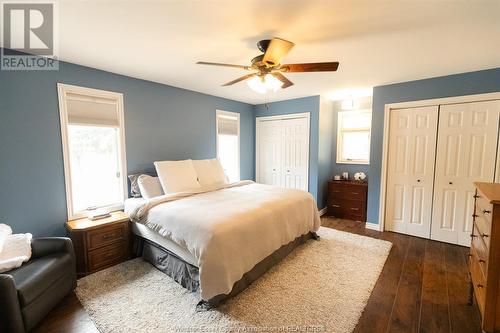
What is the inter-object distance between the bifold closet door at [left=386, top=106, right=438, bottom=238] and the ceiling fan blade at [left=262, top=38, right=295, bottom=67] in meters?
2.57

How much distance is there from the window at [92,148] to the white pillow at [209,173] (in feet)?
3.54

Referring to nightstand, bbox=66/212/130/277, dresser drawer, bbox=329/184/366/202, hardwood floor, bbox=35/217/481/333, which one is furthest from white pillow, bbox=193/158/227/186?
dresser drawer, bbox=329/184/366/202

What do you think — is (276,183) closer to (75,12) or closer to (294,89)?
(294,89)

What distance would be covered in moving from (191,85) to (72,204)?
2347 millimetres

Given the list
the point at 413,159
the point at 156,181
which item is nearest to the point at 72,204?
the point at 156,181

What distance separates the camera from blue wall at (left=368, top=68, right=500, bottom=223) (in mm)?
2908

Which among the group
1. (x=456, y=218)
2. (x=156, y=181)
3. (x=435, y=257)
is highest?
(x=156, y=181)

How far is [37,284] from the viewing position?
168 centimetres

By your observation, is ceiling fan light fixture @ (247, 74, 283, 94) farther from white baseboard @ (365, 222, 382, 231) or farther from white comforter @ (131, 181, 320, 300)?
white baseboard @ (365, 222, 382, 231)

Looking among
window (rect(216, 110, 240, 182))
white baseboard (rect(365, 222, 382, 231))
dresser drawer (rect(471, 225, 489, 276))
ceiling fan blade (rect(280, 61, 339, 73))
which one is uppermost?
ceiling fan blade (rect(280, 61, 339, 73))

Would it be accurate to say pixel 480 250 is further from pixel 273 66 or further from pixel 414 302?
pixel 273 66

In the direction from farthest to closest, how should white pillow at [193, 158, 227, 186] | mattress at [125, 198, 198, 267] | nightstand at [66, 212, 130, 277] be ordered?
white pillow at [193, 158, 227, 186], nightstand at [66, 212, 130, 277], mattress at [125, 198, 198, 267]

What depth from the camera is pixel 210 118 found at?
14.2 ft

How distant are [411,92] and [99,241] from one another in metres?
4.67
